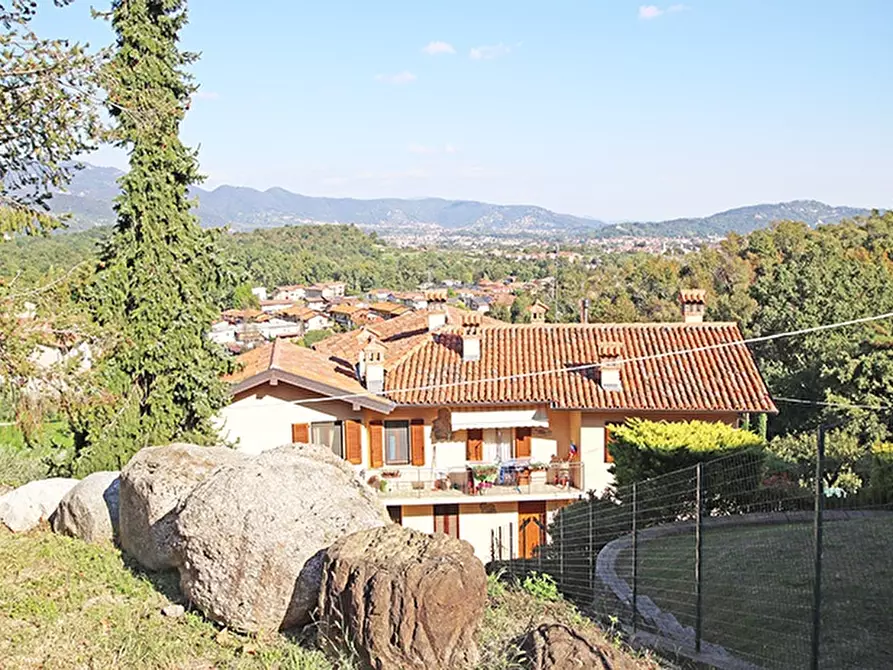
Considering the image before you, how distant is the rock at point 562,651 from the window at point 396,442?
16867mm

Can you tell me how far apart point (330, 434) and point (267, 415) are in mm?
1631

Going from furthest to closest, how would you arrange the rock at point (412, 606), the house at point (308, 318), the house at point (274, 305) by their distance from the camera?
the house at point (274, 305)
the house at point (308, 318)
the rock at point (412, 606)

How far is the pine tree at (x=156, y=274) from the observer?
1501 cm

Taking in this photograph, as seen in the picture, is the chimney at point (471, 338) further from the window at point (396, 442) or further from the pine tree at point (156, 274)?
the pine tree at point (156, 274)

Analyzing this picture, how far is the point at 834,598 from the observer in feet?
26.3

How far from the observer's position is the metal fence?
709 cm

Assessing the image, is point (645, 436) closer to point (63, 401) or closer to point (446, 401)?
point (446, 401)

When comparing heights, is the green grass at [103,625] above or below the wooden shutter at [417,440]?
above

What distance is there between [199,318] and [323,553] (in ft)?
33.1

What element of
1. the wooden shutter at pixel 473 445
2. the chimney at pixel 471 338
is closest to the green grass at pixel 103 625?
the wooden shutter at pixel 473 445

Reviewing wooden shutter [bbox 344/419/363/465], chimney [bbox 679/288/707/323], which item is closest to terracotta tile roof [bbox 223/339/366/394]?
wooden shutter [bbox 344/419/363/465]

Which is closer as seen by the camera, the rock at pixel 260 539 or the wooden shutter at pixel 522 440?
the rock at pixel 260 539

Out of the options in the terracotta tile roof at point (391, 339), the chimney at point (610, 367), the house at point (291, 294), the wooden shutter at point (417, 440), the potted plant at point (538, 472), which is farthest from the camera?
the house at point (291, 294)

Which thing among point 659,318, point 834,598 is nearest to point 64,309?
point 834,598
